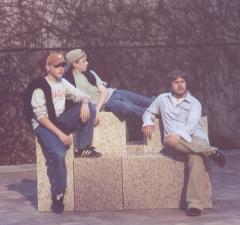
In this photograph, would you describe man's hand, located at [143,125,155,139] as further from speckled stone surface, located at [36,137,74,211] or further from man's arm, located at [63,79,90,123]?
speckled stone surface, located at [36,137,74,211]

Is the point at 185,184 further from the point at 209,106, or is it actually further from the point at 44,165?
the point at 209,106

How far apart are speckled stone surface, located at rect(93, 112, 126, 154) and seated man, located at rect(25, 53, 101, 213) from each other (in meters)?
0.43

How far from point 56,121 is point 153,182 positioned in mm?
1156

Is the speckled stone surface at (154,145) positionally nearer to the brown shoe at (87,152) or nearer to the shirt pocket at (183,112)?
the shirt pocket at (183,112)

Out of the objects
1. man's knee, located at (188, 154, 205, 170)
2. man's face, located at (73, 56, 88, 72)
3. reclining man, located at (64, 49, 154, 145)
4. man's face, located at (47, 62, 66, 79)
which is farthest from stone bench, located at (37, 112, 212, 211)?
man's face, located at (73, 56, 88, 72)

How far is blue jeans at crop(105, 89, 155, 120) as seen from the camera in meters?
9.84

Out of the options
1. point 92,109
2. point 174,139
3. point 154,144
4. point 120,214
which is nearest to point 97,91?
point 92,109

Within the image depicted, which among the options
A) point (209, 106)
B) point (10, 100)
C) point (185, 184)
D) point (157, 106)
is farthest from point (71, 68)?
point (209, 106)

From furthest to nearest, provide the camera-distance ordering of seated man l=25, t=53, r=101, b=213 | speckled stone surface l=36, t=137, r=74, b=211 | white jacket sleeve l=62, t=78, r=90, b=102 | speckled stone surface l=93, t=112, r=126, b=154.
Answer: speckled stone surface l=93, t=112, r=126, b=154 < white jacket sleeve l=62, t=78, r=90, b=102 < speckled stone surface l=36, t=137, r=74, b=211 < seated man l=25, t=53, r=101, b=213

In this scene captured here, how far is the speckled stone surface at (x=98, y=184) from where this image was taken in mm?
9273

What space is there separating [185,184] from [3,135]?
14.5 ft

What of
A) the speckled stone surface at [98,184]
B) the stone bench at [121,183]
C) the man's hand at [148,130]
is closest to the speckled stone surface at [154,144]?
the man's hand at [148,130]

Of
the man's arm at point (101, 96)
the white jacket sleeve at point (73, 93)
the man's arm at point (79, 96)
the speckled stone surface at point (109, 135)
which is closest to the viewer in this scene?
the man's arm at point (79, 96)

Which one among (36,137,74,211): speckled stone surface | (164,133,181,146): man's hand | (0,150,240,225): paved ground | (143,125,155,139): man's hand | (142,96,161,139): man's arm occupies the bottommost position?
(0,150,240,225): paved ground
